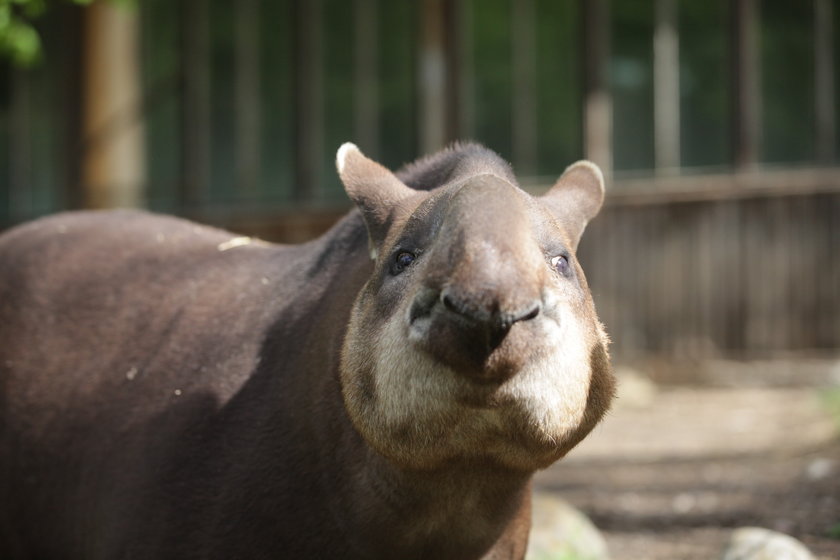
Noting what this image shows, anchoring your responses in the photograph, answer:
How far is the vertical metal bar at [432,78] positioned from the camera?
12.4 metres

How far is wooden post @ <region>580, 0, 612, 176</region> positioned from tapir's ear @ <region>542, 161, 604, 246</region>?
804 cm

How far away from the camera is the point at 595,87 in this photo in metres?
11.9

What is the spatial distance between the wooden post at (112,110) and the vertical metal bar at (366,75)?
259cm

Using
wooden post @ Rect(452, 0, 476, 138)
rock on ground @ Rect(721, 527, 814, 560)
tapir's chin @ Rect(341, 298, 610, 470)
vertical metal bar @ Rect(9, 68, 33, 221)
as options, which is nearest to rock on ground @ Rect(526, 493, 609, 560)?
rock on ground @ Rect(721, 527, 814, 560)

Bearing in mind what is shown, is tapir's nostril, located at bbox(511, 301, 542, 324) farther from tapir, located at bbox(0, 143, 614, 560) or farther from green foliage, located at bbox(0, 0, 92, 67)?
green foliage, located at bbox(0, 0, 92, 67)

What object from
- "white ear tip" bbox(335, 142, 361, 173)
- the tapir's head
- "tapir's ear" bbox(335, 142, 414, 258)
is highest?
"white ear tip" bbox(335, 142, 361, 173)

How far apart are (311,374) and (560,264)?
89 centimetres

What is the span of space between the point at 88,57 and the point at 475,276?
11.4 m

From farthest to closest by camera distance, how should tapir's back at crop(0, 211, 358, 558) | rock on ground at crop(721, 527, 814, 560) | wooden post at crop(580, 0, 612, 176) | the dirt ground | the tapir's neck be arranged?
wooden post at crop(580, 0, 612, 176) → the dirt ground → rock on ground at crop(721, 527, 814, 560) → tapir's back at crop(0, 211, 358, 558) → the tapir's neck

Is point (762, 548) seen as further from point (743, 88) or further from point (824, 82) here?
point (824, 82)

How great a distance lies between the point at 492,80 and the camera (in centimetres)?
1250

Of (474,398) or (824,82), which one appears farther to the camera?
(824,82)

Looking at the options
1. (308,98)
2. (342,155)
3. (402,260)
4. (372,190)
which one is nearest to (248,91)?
(308,98)

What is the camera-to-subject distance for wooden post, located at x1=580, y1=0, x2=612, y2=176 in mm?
11867
